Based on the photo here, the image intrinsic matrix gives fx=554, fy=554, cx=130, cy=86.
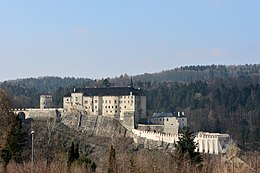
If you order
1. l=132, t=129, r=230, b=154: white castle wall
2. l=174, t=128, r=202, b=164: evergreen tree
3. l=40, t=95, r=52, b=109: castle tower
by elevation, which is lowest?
l=132, t=129, r=230, b=154: white castle wall

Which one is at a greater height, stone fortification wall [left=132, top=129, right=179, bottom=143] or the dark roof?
the dark roof

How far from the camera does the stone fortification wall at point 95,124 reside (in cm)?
5971

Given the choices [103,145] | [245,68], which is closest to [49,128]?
[103,145]

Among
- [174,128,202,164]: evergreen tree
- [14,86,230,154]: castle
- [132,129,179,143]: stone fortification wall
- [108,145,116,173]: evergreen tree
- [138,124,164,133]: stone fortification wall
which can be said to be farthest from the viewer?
[138,124,164,133]: stone fortification wall

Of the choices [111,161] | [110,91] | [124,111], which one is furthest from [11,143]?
[110,91]

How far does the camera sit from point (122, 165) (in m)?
36.9

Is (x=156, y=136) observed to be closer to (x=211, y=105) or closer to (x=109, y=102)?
(x=109, y=102)

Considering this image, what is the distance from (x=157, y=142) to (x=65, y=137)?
10034 mm

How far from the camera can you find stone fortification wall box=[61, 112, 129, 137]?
59.7 meters

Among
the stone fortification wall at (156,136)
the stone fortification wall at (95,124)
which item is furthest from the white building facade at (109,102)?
the stone fortification wall at (156,136)

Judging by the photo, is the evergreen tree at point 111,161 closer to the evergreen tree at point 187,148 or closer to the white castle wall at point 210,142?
the evergreen tree at point 187,148

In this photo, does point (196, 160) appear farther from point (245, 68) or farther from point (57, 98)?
point (245, 68)

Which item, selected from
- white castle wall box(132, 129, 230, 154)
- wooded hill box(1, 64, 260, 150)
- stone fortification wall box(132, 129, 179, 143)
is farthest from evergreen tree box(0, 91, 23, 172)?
wooded hill box(1, 64, 260, 150)

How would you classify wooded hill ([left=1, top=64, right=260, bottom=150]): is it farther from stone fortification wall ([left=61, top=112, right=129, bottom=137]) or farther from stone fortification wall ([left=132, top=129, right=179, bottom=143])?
stone fortification wall ([left=61, top=112, right=129, bottom=137])
